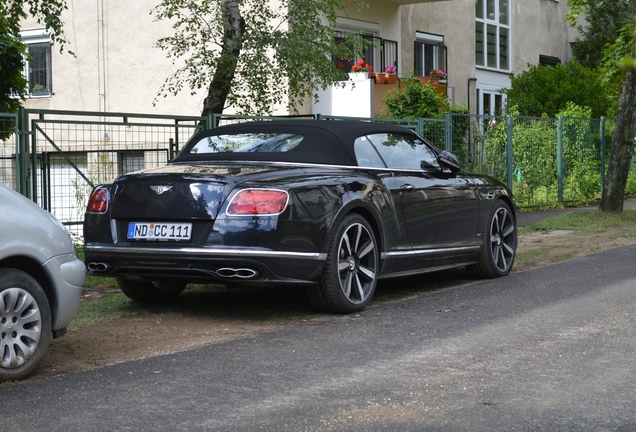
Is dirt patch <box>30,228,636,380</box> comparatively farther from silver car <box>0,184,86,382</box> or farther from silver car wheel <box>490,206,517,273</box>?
silver car wheel <box>490,206,517,273</box>

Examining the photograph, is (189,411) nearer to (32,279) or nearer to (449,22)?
(32,279)

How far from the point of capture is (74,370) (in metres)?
6.23

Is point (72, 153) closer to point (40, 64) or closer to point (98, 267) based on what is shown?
point (98, 267)

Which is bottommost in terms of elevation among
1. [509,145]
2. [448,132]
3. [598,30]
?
[509,145]

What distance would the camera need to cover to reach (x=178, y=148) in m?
13.4

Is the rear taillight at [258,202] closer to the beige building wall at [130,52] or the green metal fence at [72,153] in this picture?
the green metal fence at [72,153]

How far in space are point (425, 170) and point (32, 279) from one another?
14.7ft

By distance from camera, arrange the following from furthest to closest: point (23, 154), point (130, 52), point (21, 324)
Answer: point (130, 52)
point (23, 154)
point (21, 324)

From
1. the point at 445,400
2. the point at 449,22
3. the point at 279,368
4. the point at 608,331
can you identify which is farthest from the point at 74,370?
the point at 449,22

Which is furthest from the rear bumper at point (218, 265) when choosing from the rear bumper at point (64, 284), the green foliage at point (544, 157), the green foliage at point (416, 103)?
the green foliage at point (416, 103)

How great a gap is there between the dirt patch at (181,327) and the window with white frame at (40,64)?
20.3m

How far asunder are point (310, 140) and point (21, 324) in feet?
11.6

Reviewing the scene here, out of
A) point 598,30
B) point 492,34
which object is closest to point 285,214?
point 492,34

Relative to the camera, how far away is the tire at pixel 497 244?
10375 millimetres
